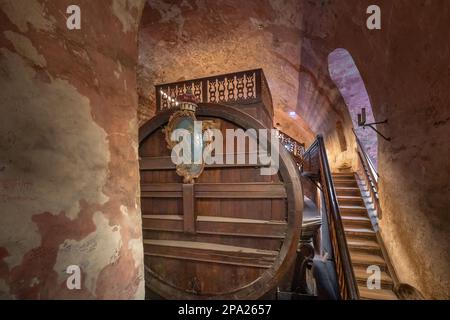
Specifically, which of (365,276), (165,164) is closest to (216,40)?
(165,164)

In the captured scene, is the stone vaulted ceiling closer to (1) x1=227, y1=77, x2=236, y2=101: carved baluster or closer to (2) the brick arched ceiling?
(2) the brick arched ceiling

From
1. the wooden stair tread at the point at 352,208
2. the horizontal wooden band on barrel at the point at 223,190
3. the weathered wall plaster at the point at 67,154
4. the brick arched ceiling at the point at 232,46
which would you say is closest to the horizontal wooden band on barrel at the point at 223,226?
the horizontal wooden band on barrel at the point at 223,190

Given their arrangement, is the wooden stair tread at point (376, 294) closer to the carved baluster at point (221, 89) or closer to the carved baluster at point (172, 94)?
the carved baluster at point (221, 89)

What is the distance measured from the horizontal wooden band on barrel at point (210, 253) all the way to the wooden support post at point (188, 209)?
0.63ft

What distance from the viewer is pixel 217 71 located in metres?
6.86

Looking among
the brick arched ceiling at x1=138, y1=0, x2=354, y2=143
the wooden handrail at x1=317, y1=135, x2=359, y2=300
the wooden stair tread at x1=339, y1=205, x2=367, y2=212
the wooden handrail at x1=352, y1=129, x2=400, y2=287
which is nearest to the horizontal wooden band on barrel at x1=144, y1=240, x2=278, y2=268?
the wooden handrail at x1=317, y1=135, x2=359, y2=300

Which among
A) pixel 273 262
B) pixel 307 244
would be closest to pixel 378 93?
pixel 307 244

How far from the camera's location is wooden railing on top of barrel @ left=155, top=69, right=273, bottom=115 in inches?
104

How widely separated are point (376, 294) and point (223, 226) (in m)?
2.77

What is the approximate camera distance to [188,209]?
91.7 inches

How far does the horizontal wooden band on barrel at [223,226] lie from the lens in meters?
2.06

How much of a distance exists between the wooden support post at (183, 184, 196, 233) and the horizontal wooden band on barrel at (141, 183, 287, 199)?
2.5 inches

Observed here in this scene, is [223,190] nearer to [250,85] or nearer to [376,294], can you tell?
[250,85]

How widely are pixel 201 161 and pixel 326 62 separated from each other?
4498mm
